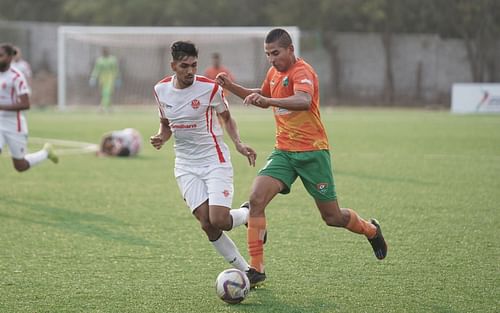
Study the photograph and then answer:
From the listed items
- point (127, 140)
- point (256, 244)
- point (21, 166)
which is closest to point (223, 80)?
point (256, 244)

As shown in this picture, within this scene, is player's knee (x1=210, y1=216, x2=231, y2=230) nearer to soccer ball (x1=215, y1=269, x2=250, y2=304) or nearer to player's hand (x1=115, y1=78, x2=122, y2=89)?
soccer ball (x1=215, y1=269, x2=250, y2=304)

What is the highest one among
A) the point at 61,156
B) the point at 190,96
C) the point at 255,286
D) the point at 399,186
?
the point at 190,96

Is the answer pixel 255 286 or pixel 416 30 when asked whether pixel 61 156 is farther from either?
pixel 416 30

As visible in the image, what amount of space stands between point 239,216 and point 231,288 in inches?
37.3

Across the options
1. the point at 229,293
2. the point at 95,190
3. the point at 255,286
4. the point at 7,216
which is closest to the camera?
the point at 229,293

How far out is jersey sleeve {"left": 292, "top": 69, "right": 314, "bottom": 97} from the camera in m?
5.85

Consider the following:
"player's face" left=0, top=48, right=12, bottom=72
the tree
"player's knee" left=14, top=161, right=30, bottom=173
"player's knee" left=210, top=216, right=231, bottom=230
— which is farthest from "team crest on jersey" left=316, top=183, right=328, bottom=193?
the tree

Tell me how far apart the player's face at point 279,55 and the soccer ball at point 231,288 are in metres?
1.55

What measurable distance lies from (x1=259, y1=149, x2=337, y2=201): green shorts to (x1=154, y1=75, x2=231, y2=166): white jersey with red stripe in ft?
1.24

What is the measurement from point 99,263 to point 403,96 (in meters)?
31.2

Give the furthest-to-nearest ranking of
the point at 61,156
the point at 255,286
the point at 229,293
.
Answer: the point at 61,156
the point at 255,286
the point at 229,293

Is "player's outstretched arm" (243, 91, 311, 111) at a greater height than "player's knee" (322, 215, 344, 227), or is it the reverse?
"player's outstretched arm" (243, 91, 311, 111)

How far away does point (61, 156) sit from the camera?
15320 mm

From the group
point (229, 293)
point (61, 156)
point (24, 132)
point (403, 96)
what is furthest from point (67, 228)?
point (403, 96)
